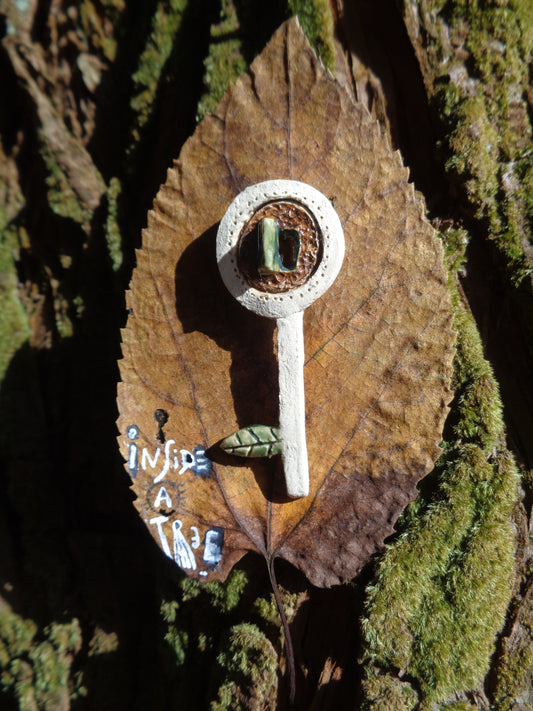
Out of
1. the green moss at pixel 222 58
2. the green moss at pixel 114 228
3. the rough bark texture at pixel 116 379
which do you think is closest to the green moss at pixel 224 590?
the rough bark texture at pixel 116 379

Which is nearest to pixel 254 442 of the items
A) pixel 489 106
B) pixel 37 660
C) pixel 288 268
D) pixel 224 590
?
pixel 288 268

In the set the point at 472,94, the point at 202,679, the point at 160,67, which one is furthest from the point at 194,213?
the point at 202,679

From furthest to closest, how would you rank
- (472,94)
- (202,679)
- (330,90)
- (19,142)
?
(19,142) → (202,679) → (472,94) → (330,90)

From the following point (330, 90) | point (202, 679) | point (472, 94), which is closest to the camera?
point (330, 90)

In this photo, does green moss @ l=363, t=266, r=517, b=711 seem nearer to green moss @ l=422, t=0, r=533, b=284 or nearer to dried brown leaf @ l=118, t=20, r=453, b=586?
dried brown leaf @ l=118, t=20, r=453, b=586

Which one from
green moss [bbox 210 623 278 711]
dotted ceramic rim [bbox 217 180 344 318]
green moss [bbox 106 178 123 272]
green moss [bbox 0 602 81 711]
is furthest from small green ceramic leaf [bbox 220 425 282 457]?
green moss [bbox 0 602 81 711]

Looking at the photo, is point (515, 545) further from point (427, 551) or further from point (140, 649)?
point (140, 649)
